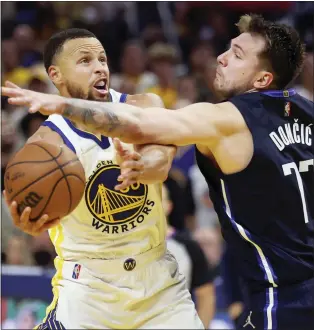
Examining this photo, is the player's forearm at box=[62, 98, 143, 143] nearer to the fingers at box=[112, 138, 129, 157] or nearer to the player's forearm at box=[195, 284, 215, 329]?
the fingers at box=[112, 138, 129, 157]

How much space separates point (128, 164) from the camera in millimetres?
3889

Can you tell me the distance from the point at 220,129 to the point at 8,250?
14.5 feet

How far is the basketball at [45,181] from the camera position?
409 centimetres

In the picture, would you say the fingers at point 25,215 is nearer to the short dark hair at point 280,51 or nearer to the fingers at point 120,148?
the fingers at point 120,148

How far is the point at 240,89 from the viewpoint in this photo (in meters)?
4.60

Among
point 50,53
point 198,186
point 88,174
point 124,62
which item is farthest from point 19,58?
point 88,174

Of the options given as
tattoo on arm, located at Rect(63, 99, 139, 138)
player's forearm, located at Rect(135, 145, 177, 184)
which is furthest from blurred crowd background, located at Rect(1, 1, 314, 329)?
tattoo on arm, located at Rect(63, 99, 139, 138)

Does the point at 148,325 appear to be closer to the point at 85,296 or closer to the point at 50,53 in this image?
the point at 85,296

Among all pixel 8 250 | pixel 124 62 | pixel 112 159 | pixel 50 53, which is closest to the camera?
pixel 112 159

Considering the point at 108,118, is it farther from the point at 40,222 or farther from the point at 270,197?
the point at 270,197

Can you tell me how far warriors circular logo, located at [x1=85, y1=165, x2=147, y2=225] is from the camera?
447 centimetres

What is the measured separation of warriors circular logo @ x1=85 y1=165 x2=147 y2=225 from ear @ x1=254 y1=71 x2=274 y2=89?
933mm

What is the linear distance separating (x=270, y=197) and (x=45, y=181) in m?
1.23

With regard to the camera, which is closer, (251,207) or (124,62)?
(251,207)
